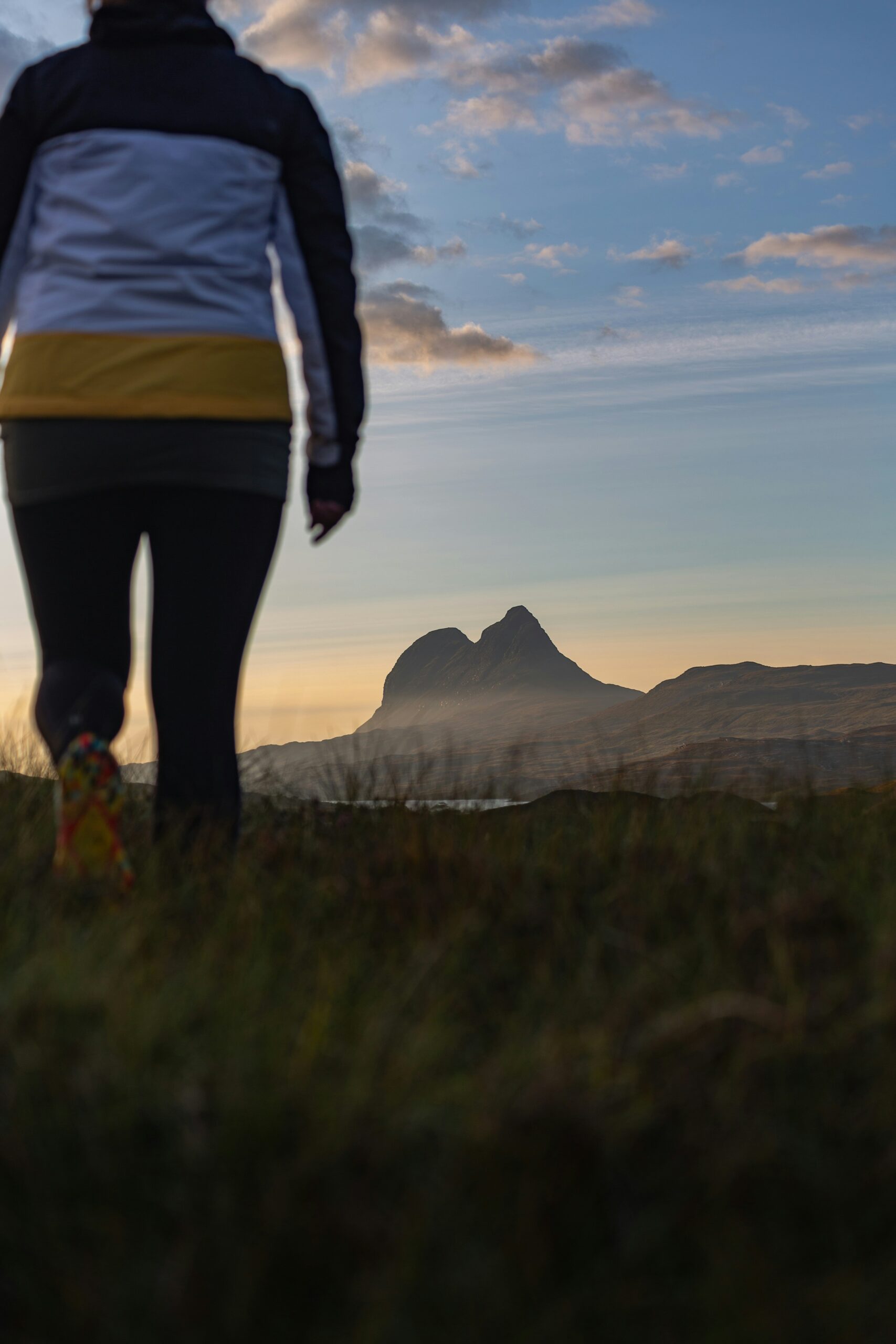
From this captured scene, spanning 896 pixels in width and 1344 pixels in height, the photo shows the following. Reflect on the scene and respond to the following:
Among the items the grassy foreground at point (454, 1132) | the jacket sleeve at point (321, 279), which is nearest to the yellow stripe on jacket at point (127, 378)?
the jacket sleeve at point (321, 279)

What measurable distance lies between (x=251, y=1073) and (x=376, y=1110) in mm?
197

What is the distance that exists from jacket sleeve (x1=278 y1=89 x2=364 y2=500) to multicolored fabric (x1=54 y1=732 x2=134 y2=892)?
3.01 ft

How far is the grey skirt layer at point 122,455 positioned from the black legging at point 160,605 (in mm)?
29

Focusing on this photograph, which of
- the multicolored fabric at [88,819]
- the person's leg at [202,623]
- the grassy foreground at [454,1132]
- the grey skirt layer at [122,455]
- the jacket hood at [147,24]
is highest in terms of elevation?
the jacket hood at [147,24]

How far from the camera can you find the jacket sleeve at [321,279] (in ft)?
8.82

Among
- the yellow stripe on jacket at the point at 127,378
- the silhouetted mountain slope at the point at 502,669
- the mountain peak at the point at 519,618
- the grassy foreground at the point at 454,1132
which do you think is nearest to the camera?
the grassy foreground at the point at 454,1132

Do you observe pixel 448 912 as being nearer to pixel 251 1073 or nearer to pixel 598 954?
pixel 598 954

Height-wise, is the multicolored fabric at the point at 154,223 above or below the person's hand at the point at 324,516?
above

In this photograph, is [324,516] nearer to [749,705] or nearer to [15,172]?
[15,172]

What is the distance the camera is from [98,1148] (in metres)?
1.43

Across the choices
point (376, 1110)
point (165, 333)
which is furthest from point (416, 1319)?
point (165, 333)

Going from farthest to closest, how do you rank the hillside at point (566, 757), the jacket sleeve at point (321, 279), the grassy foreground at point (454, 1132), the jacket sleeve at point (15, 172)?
the hillside at point (566, 757), the jacket sleeve at point (321, 279), the jacket sleeve at point (15, 172), the grassy foreground at point (454, 1132)

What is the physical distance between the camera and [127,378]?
8.01ft

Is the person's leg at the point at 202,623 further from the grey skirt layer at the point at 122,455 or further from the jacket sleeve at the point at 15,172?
the jacket sleeve at the point at 15,172
